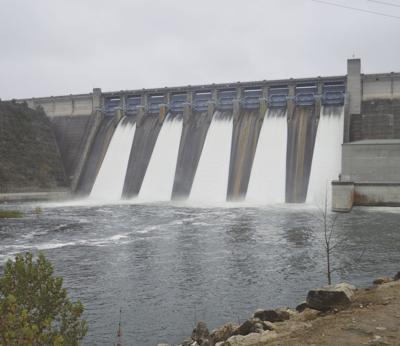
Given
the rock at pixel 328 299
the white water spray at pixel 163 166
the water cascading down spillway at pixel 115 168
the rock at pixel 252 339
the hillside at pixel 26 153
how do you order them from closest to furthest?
the rock at pixel 252 339 < the rock at pixel 328 299 < the hillside at pixel 26 153 < the white water spray at pixel 163 166 < the water cascading down spillway at pixel 115 168

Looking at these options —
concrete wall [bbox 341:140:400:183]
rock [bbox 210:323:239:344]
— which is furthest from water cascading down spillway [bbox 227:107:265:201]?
rock [bbox 210:323:239:344]

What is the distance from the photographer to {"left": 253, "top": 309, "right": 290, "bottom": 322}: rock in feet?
25.2

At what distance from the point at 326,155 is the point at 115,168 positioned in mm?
17851

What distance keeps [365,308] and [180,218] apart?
18.4 m

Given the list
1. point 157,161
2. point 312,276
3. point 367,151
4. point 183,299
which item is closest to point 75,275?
point 183,299

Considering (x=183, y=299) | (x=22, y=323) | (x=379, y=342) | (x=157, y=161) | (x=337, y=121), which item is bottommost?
(x=183, y=299)

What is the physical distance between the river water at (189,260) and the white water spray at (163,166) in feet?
33.6

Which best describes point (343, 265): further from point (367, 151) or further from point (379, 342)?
point (367, 151)

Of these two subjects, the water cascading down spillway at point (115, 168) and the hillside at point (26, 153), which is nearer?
the hillside at point (26, 153)

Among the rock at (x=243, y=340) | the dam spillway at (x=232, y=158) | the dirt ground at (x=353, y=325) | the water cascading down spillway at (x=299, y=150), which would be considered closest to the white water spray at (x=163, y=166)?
the dam spillway at (x=232, y=158)

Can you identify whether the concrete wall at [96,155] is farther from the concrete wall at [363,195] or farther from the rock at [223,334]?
the rock at [223,334]

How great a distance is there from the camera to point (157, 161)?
127 feet

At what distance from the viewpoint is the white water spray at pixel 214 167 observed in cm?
3462

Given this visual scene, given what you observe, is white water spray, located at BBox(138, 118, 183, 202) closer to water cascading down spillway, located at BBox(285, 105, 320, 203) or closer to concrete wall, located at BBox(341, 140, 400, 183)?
water cascading down spillway, located at BBox(285, 105, 320, 203)
